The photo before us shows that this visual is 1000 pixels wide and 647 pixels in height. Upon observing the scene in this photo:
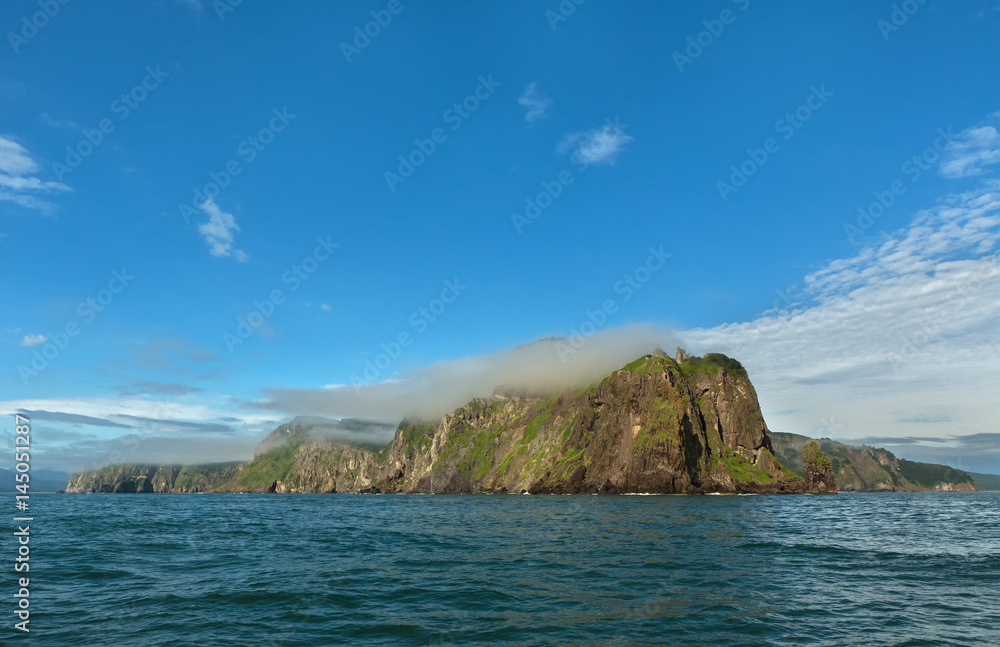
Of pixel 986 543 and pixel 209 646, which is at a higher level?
pixel 209 646

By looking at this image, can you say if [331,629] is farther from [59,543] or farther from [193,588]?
[59,543]

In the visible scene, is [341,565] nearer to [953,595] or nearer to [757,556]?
[757,556]

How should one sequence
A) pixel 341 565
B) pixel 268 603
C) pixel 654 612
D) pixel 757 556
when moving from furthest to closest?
pixel 757 556, pixel 341 565, pixel 268 603, pixel 654 612

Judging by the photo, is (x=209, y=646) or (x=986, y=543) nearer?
(x=209, y=646)

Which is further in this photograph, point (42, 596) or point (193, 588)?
point (193, 588)

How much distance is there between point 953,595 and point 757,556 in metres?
12.5

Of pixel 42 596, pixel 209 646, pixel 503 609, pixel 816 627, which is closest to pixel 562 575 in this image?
pixel 503 609

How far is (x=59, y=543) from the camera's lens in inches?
1602

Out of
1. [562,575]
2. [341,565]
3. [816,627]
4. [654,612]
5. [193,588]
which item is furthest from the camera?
[341,565]

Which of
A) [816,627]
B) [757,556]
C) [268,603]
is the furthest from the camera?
[757,556]

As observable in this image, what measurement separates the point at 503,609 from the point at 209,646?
35.1ft

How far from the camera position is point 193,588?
2505 cm

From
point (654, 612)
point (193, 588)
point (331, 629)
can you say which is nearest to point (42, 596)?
point (193, 588)

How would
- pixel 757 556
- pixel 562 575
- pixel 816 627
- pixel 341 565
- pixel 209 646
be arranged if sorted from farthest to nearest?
pixel 757 556 → pixel 341 565 → pixel 562 575 → pixel 816 627 → pixel 209 646
